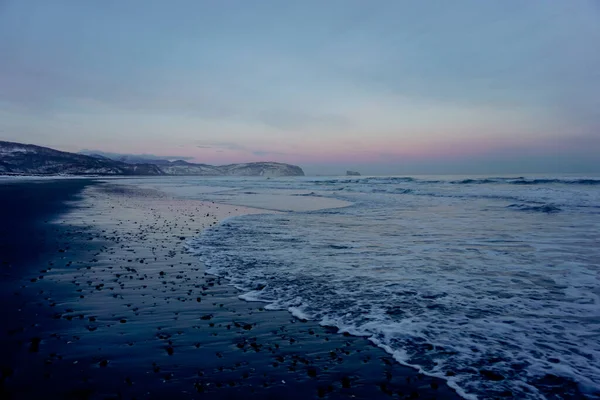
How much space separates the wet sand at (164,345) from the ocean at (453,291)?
2.65 ft

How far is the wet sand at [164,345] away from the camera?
535 cm

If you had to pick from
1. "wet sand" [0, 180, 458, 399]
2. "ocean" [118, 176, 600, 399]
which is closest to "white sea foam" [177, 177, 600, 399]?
"ocean" [118, 176, 600, 399]

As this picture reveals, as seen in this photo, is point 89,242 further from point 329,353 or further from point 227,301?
point 329,353

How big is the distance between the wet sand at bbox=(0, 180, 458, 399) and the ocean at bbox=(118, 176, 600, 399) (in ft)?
2.65

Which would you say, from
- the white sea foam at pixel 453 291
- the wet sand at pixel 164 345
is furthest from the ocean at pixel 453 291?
the wet sand at pixel 164 345

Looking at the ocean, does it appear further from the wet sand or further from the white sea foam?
the wet sand

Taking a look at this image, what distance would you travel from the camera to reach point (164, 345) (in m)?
6.68

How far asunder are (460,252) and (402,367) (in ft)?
34.3

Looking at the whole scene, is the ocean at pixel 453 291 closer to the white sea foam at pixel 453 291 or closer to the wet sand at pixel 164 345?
the white sea foam at pixel 453 291

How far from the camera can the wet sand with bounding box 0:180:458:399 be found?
5348mm

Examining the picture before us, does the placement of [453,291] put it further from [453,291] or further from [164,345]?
[164,345]

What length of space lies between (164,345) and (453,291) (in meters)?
7.64

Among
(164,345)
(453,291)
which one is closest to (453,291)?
(453,291)

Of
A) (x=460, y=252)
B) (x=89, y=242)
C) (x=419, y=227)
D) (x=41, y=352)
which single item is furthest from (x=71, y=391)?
(x=419, y=227)
